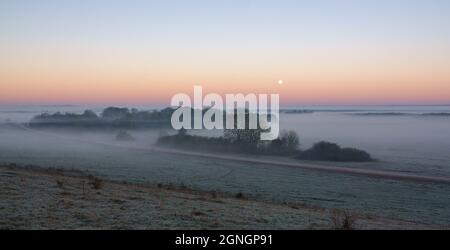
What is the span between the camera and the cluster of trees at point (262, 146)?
7250 centimetres

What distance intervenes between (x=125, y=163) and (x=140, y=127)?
90.3 meters

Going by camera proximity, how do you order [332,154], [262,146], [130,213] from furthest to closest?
[262,146] → [332,154] → [130,213]

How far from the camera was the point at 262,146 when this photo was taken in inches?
3265

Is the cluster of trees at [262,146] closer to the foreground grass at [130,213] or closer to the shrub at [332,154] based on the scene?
the shrub at [332,154]

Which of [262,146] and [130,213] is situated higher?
[130,213]

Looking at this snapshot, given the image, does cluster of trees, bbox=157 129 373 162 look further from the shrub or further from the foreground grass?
the foreground grass

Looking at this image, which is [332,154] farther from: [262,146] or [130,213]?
[130,213]

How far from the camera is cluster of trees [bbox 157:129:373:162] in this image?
72.5 m

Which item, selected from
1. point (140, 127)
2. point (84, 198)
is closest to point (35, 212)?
point (84, 198)

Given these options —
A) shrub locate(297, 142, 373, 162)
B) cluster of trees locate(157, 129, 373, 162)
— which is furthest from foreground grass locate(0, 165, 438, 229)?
cluster of trees locate(157, 129, 373, 162)

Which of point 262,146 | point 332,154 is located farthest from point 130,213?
point 262,146

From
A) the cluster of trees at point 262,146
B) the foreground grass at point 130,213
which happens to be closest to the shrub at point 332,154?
the cluster of trees at point 262,146
